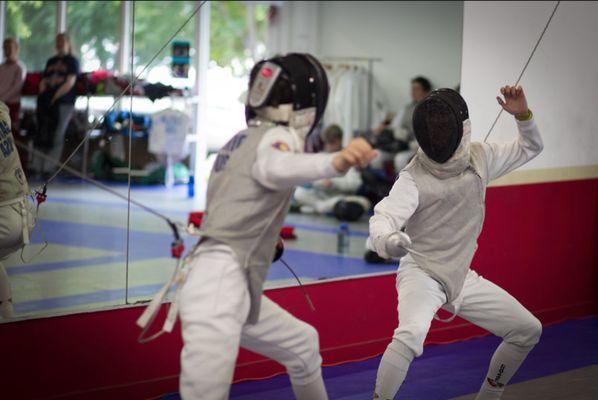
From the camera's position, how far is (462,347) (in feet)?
15.2

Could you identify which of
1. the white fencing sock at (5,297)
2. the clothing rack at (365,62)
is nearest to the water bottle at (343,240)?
the white fencing sock at (5,297)

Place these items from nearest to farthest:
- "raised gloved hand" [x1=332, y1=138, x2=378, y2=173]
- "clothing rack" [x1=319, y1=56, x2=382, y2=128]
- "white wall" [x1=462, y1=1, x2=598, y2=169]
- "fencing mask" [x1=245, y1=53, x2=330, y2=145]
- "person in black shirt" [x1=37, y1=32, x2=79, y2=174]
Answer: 1. "raised gloved hand" [x1=332, y1=138, x2=378, y2=173]
2. "fencing mask" [x1=245, y1=53, x2=330, y2=145]
3. "person in black shirt" [x1=37, y1=32, x2=79, y2=174]
4. "white wall" [x1=462, y1=1, x2=598, y2=169]
5. "clothing rack" [x1=319, y1=56, x2=382, y2=128]

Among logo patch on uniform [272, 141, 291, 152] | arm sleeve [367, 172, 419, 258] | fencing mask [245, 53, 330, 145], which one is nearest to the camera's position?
logo patch on uniform [272, 141, 291, 152]

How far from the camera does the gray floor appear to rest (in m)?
3.76

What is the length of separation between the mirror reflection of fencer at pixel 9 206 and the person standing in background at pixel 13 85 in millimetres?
83

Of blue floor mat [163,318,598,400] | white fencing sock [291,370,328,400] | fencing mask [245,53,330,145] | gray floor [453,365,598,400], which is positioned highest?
fencing mask [245,53,330,145]

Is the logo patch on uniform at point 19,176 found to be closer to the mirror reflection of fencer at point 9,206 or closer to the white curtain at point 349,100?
the mirror reflection of fencer at point 9,206

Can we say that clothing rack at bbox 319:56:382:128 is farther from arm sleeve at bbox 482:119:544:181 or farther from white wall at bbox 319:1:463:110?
arm sleeve at bbox 482:119:544:181

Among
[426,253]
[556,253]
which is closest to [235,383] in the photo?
[426,253]

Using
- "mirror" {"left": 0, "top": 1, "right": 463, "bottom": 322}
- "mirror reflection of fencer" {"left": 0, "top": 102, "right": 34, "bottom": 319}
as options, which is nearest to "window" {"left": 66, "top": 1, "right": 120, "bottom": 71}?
"mirror" {"left": 0, "top": 1, "right": 463, "bottom": 322}

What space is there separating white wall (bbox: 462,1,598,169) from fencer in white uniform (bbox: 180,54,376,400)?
2.45 m

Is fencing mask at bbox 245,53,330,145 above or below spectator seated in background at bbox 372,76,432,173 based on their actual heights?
above

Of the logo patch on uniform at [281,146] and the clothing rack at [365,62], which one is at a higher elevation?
the clothing rack at [365,62]

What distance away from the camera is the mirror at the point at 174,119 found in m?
4.32
